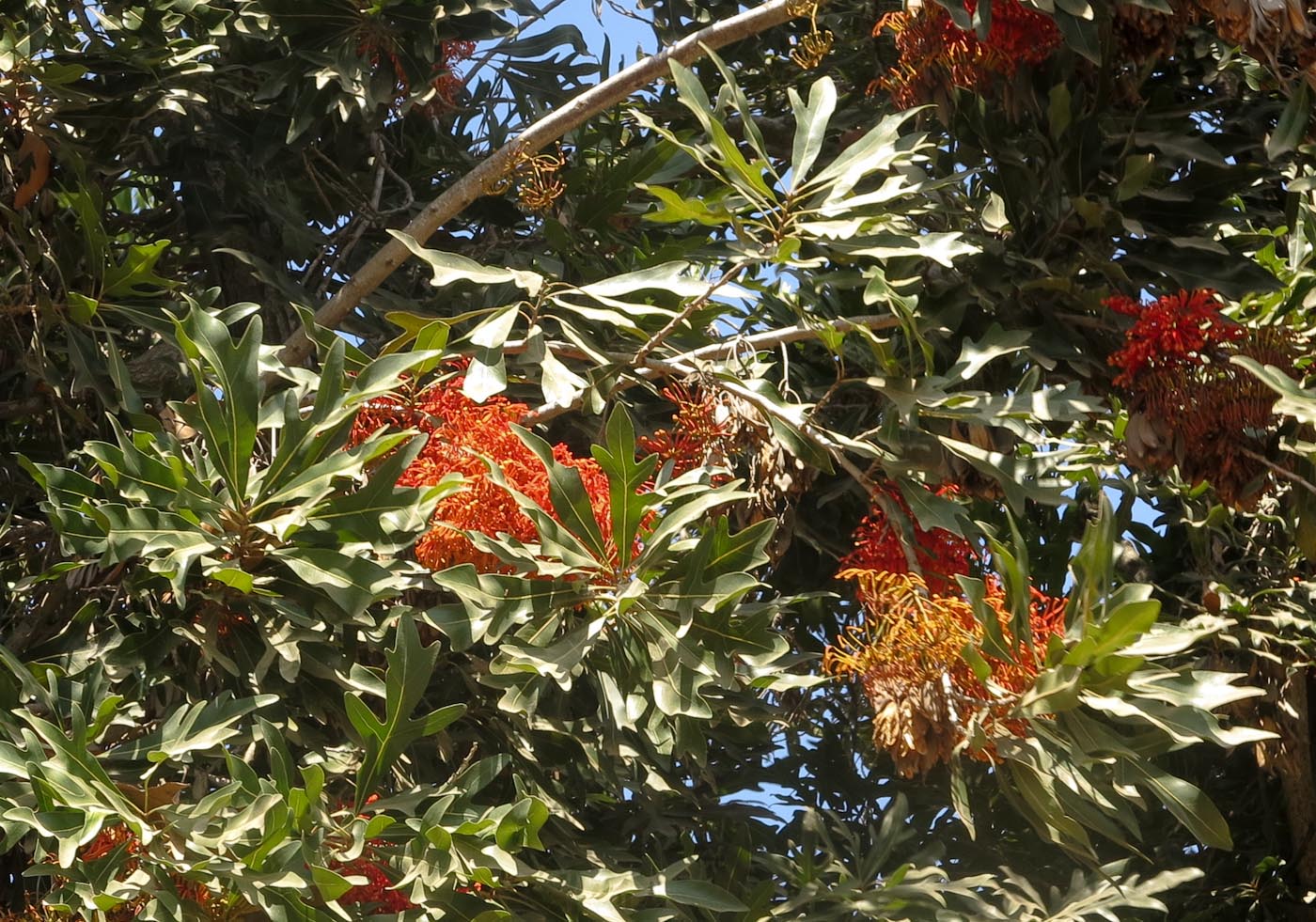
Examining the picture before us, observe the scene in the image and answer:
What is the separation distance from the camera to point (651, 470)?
85.7 inches

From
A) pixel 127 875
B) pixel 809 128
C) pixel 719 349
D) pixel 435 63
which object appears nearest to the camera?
pixel 127 875

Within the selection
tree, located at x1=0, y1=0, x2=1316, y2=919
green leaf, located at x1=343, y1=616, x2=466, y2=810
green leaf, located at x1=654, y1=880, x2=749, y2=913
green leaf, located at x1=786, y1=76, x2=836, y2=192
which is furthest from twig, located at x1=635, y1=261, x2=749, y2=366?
green leaf, located at x1=654, y1=880, x2=749, y2=913

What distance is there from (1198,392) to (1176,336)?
10 cm

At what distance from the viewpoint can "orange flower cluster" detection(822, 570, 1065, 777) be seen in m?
2.20

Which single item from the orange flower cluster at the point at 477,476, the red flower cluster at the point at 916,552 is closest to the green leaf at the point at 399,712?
the orange flower cluster at the point at 477,476

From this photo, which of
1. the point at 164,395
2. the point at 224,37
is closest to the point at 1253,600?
the point at 164,395

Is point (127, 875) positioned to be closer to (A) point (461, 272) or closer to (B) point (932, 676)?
(A) point (461, 272)

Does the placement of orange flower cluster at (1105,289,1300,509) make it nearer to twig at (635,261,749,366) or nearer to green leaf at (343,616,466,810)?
twig at (635,261,749,366)

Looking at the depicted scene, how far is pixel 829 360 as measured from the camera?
10.6 ft

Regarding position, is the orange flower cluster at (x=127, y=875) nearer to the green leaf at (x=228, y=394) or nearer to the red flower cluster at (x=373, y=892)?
the red flower cluster at (x=373, y=892)

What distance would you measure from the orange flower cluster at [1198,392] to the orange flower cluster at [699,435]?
0.64 meters

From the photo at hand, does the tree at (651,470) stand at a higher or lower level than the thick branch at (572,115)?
lower

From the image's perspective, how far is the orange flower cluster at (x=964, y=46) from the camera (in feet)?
8.75

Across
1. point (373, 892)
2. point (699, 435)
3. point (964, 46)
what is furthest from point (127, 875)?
point (964, 46)
